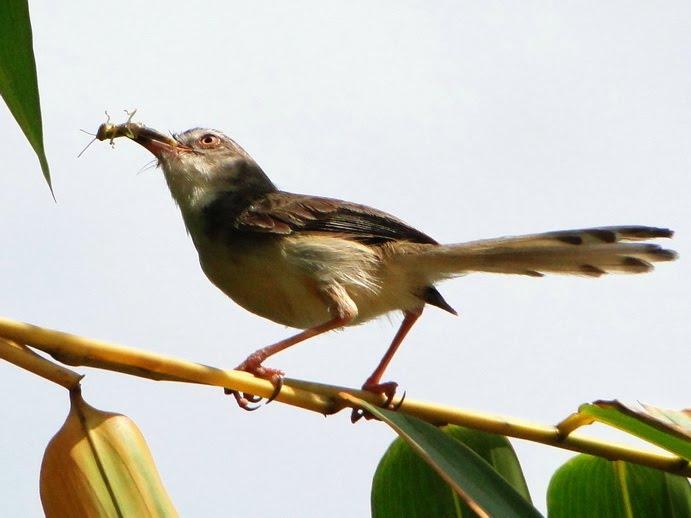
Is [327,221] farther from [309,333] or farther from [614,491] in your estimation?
[614,491]

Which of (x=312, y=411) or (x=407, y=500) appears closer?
(x=312, y=411)

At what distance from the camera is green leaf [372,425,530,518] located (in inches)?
104

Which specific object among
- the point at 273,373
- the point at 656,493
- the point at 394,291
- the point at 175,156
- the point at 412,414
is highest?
the point at 175,156

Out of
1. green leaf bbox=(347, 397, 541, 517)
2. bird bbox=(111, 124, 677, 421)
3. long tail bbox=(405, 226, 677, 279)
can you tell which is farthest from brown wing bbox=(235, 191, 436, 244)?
green leaf bbox=(347, 397, 541, 517)

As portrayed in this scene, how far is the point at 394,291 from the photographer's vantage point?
4.66 metres

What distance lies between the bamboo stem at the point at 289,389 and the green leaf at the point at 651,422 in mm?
57

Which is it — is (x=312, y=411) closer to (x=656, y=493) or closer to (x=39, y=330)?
(x=39, y=330)

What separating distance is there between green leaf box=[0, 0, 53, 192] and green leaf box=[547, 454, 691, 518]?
167cm

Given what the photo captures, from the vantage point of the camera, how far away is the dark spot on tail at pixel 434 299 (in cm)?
470

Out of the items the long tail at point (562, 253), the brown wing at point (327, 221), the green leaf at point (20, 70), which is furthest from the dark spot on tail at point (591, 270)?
the green leaf at point (20, 70)

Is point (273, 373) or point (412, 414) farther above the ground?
point (273, 373)

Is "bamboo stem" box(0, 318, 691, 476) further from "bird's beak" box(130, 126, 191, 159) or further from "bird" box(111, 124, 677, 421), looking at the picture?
"bird's beak" box(130, 126, 191, 159)

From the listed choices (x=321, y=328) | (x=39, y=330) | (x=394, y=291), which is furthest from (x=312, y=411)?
(x=394, y=291)

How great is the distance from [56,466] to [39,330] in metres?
0.23
